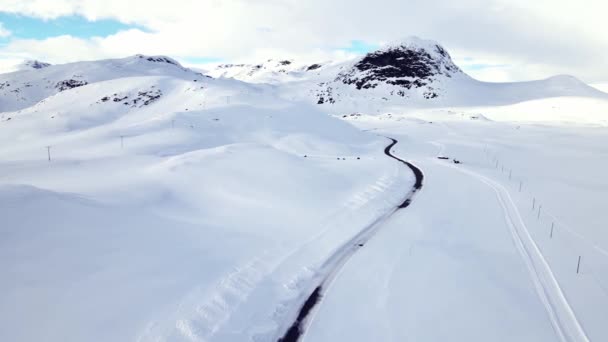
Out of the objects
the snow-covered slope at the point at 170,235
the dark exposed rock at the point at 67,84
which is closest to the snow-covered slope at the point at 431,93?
the dark exposed rock at the point at 67,84

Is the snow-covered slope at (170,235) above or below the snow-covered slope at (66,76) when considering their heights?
below

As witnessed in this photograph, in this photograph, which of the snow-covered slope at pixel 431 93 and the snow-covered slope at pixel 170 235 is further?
the snow-covered slope at pixel 431 93

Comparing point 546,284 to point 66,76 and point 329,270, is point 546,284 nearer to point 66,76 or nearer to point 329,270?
point 329,270

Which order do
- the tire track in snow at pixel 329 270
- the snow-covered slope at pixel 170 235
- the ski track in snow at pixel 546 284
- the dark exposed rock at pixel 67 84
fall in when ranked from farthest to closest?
1. the dark exposed rock at pixel 67 84
2. the ski track in snow at pixel 546 284
3. the tire track in snow at pixel 329 270
4. the snow-covered slope at pixel 170 235

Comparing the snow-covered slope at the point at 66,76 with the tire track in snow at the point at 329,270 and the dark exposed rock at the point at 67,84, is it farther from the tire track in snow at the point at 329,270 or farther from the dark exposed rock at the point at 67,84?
the tire track in snow at the point at 329,270

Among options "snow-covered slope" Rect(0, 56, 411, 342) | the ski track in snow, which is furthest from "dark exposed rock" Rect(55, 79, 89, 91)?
the ski track in snow

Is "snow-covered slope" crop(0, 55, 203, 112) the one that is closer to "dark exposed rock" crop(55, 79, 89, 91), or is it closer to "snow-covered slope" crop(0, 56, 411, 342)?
"dark exposed rock" crop(55, 79, 89, 91)

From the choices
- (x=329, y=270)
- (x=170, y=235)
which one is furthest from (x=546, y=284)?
(x=170, y=235)

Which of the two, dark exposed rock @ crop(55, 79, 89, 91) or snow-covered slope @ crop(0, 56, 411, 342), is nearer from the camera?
snow-covered slope @ crop(0, 56, 411, 342)
